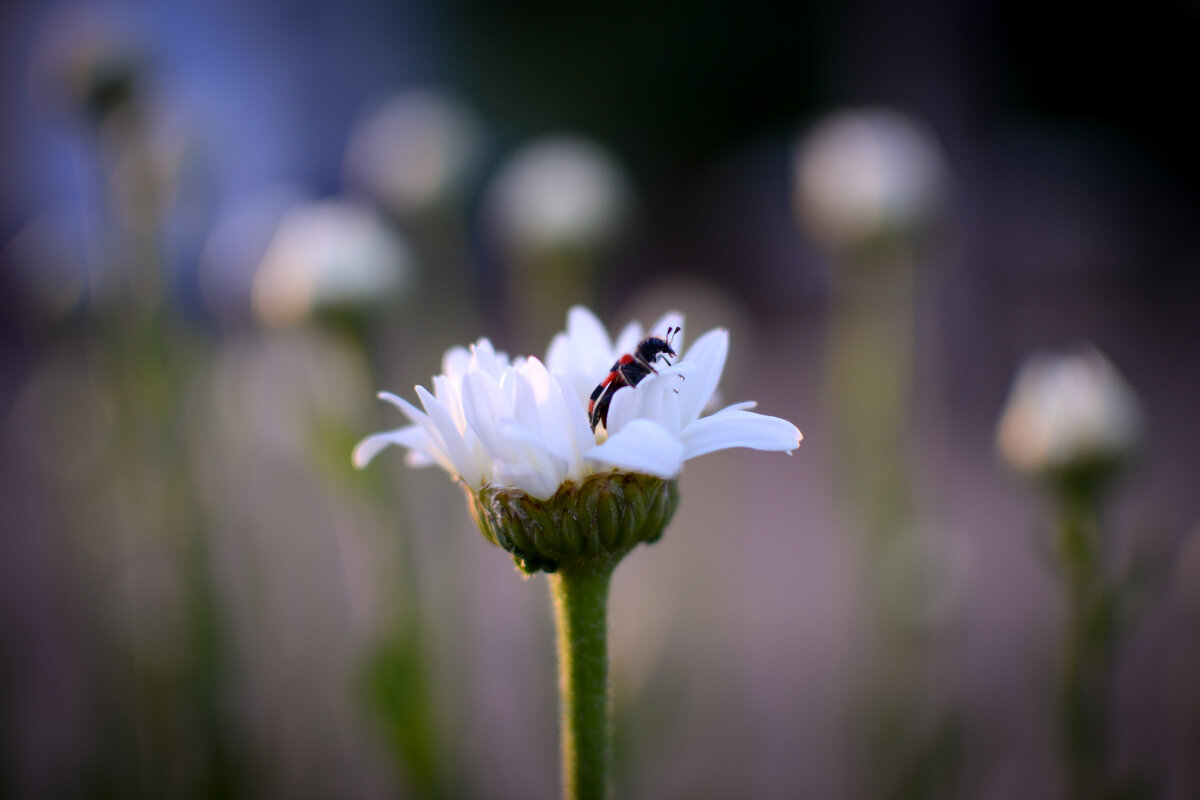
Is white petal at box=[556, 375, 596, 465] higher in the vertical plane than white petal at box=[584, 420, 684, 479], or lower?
higher

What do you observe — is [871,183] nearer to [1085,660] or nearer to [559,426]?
[1085,660]

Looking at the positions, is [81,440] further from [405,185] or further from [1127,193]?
[1127,193]

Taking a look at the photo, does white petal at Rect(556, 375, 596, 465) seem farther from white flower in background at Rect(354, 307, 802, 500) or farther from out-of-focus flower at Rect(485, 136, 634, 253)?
out-of-focus flower at Rect(485, 136, 634, 253)

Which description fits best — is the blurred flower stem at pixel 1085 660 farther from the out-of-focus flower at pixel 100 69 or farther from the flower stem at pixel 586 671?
the out-of-focus flower at pixel 100 69

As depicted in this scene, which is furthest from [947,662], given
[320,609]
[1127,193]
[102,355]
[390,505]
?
[1127,193]

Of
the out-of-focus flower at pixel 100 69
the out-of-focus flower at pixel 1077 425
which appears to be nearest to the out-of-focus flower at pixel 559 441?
the out-of-focus flower at pixel 1077 425

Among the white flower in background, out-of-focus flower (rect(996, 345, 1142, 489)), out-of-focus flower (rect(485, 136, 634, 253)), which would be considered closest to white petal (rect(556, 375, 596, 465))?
the white flower in background
